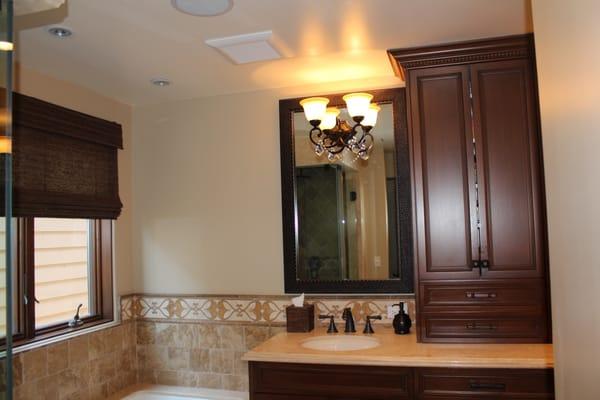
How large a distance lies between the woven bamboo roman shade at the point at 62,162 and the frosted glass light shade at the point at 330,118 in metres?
1.43

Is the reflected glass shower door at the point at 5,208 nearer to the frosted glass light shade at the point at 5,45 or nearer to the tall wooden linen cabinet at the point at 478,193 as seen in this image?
the frosted glass light shade at the point at 5,45

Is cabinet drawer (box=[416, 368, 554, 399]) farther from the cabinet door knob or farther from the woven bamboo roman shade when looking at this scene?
the woven bamboo roman shade

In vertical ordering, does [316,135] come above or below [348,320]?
above

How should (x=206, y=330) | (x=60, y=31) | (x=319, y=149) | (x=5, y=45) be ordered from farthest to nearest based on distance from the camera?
(x=206, y=330), (x=319, y=149), (x=60, y=31), (x=5, y=45)

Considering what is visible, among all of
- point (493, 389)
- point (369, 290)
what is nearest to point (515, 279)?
point (493, 389)

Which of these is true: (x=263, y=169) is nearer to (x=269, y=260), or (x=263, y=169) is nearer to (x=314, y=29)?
(x=269, y=260)

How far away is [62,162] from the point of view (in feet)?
9.89

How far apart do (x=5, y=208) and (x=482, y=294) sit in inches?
88.0

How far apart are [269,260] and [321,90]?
117 centimetres

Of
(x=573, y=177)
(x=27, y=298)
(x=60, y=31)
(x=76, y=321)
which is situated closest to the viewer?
(x=573, y=177)

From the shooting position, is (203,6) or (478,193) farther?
(478,193)

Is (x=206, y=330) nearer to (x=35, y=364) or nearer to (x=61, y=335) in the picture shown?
(x=61, y=335)

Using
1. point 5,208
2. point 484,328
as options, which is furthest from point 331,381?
point 5,208

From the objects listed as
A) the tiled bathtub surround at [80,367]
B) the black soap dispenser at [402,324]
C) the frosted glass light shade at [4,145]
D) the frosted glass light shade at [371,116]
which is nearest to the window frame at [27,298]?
the tiled bathtub surround at [80,367]
